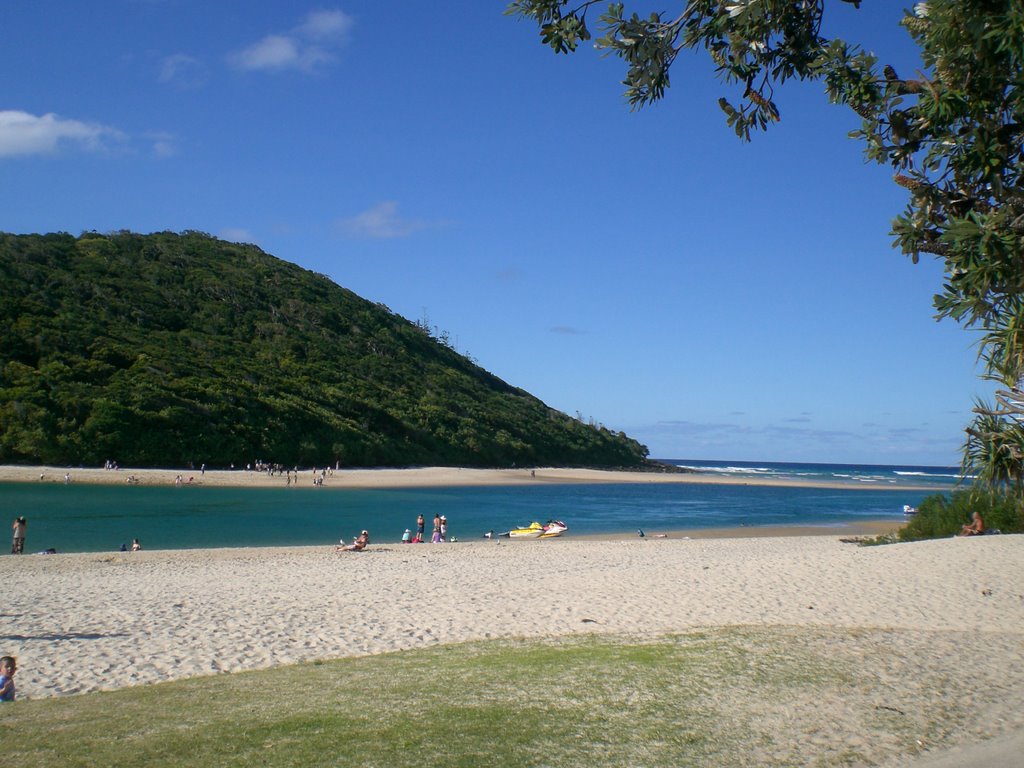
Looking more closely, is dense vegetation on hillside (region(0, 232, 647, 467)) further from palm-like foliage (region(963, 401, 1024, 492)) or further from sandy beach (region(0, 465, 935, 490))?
palm-like foliage (region(963, 401, 1024, 492))

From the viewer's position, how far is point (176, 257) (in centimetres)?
9900

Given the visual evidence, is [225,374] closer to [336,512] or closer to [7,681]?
[336,512]

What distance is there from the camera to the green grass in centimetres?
523

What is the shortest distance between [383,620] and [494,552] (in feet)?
41.5

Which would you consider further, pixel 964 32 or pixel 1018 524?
pixel 1018 524

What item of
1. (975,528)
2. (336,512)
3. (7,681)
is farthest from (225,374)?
(7,681)

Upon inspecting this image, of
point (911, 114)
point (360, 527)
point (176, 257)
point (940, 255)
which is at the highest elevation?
point (176, 257)

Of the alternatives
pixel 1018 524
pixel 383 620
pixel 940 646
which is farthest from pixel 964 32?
pixel 1018 524

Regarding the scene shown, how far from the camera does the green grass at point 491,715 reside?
5.23 meters

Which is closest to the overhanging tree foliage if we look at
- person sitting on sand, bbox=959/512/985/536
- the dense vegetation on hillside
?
person sitting on sand, bbox=959/512/985/536

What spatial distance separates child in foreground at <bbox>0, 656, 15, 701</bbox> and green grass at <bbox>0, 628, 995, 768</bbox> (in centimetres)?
45

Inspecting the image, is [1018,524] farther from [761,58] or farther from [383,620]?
[761,58]

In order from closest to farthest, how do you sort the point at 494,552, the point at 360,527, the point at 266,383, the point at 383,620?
the point at 383,620
the point at 494,552
the point at 360,527
the point at 266,383

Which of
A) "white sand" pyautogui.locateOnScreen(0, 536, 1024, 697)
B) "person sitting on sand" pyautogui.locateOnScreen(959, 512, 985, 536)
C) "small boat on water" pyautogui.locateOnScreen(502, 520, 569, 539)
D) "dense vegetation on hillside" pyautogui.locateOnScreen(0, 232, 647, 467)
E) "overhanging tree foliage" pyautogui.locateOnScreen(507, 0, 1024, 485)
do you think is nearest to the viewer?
"overhanging tree foliage" pyautogui.locateOnScreen(507, 0, 1024, 485)
